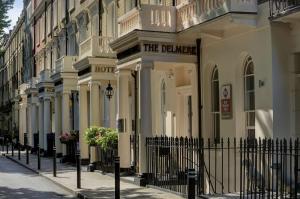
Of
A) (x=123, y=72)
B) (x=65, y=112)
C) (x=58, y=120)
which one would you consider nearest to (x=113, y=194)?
(x=123, y=72)

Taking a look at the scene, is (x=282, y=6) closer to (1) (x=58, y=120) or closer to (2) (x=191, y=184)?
(2) (x=191, y=184)

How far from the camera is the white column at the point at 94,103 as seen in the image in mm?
23594

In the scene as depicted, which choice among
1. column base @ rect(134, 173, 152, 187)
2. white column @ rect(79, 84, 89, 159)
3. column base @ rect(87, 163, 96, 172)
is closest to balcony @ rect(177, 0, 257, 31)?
column base @ rect(134, 173, 152, 187)

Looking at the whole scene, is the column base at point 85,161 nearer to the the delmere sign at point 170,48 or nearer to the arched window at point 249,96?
the the delmere sign at point 170,48

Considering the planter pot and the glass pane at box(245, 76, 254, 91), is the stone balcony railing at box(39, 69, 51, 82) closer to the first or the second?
the planter pot

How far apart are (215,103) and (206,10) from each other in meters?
3.32

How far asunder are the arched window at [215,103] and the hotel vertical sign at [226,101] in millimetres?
883

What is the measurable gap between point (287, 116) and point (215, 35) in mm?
3373

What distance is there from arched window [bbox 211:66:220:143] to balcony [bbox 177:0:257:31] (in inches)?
68.8

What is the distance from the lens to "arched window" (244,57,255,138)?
15031 millimetres

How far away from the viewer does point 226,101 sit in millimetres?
15961

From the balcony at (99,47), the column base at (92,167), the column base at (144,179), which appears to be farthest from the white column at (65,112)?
the column base at (144,179)

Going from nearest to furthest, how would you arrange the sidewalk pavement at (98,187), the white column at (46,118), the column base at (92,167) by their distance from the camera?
1. the sidewalk pavement at (98,187)
2. the column base at (92,167)
3. the white column at (46,118)

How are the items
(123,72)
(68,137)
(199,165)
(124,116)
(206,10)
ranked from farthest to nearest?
(68,137) → (124,116) → (123,72) → (206,10) → (199,165)
